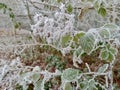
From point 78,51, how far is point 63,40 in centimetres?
9

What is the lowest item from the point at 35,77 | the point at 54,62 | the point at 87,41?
the point at 54,62

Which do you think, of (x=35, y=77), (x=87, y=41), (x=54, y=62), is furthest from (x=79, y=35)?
(x=54, y=62)

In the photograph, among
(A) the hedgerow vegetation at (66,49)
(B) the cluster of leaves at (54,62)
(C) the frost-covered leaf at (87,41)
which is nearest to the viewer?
(C) the frost-covered leaf at (87,41)

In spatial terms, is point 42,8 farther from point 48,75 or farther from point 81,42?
point 81,42

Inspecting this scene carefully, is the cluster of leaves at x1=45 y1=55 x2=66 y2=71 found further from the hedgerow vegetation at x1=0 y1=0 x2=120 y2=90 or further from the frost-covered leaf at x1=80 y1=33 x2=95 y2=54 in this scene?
the frost-covered leaf at x1=80 y1=33 x2=95 y2=54

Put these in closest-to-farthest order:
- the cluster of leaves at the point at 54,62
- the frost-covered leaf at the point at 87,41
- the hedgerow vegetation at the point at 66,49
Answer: the frost-covered leaf at the point at 87,41
the hedgerow vegetation at the point at 66,49
the cluster of leaves at the point at 54,62

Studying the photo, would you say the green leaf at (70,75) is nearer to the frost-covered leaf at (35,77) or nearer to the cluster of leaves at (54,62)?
the frost-covered leaf at (35,77)

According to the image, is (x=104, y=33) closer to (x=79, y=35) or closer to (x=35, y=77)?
(x=79, y=35)

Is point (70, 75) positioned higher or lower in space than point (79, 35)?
lower

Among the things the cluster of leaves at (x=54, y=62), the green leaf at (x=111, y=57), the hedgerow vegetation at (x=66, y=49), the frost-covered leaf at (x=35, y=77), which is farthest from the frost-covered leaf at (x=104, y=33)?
the cluster of leaves at (x=54, y=62)

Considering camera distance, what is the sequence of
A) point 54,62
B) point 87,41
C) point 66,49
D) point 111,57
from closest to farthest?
1. point 87,41
2. point 111,57
3. point 66,49
4. point 54,62

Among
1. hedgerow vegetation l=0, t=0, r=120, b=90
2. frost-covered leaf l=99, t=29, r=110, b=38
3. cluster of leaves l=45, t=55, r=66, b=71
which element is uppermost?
frost-covered leaf l=99, t=29, r=110, b=38

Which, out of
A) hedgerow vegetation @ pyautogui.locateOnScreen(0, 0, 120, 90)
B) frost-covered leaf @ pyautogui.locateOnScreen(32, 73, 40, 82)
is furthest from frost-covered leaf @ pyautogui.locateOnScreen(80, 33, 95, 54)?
frost-covered leaf @ pyautogui.locateOnScreen(32, 73, 40, 82)

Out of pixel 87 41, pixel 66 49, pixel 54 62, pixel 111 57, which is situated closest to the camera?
pixel 87 41
